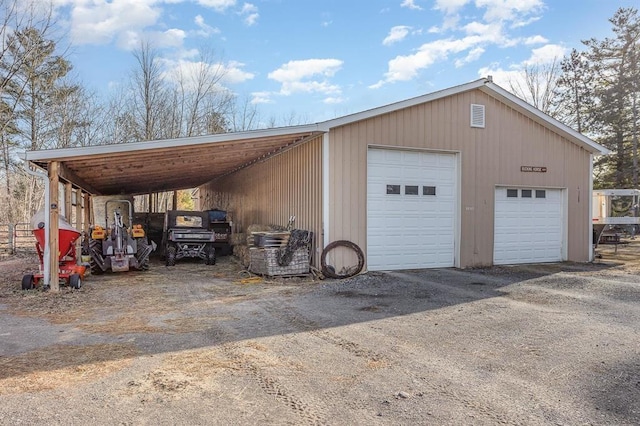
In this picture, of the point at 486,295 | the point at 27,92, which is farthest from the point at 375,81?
the point at 27,92

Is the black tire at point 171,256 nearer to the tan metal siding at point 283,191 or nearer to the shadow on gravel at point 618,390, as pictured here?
the tan metal siding at point 283,191

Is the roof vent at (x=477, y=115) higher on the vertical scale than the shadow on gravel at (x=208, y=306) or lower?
higher

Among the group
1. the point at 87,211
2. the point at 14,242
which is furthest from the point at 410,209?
the point at 14,242

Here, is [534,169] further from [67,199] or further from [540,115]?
[67,199]

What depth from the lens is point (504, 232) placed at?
10.8m

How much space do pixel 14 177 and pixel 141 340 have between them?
70.0ft

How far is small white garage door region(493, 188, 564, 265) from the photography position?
10766 millimetres

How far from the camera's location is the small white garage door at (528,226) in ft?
35.3

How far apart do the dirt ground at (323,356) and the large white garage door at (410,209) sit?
205 cm

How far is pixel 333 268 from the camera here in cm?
869

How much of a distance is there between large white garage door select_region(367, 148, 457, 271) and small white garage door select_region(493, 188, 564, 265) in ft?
5.03

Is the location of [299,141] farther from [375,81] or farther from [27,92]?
[27,92]

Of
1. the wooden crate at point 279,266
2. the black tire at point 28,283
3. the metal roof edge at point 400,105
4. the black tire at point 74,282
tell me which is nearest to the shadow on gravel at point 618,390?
the wooden crate at point 279,266

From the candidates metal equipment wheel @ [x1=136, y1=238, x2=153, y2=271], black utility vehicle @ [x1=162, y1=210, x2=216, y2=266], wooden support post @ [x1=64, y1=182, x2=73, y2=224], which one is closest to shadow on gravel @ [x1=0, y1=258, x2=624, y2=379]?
metal equipment wheel @ [x1=136, y1=238, x2=153, y2=271]
